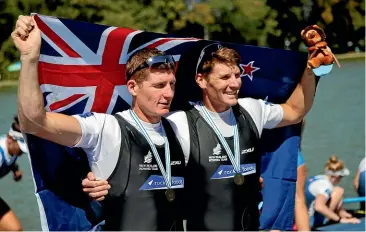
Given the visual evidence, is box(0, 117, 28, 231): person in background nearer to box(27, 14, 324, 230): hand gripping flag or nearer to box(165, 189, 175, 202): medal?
box(27, 14, 324, 230): hand gripping flag

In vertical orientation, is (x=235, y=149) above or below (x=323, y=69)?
below

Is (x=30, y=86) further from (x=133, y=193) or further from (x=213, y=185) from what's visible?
(x=213, y=185)

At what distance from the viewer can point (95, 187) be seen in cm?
329

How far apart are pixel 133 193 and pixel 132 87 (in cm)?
47

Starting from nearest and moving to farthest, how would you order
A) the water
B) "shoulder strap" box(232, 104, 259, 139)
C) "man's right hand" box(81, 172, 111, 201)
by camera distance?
1. "man's right hand" box(81, 172, 111, 201)
2. "shoulder strap" box(232, 104, 259, 139)
3. the water

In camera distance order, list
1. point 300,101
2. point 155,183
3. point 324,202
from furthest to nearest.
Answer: point 324,202 → point 300,101 → point 155,183

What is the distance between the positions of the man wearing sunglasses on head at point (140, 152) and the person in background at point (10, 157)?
284cm

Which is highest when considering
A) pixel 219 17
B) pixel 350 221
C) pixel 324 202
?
pixel 219 17

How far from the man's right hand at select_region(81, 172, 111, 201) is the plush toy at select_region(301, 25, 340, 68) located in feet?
3.83

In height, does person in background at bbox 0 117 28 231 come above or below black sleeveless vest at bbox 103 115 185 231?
below

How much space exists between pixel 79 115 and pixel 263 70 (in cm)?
117

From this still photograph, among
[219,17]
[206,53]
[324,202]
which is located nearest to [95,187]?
[206,53]

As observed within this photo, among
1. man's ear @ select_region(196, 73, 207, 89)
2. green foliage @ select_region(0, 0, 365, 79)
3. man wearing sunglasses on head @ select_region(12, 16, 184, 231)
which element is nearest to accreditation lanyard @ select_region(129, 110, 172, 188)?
man wearing sunglasses on head @ select_region(12, 16, 184, 231)

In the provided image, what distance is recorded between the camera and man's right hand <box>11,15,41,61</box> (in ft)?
9.68
